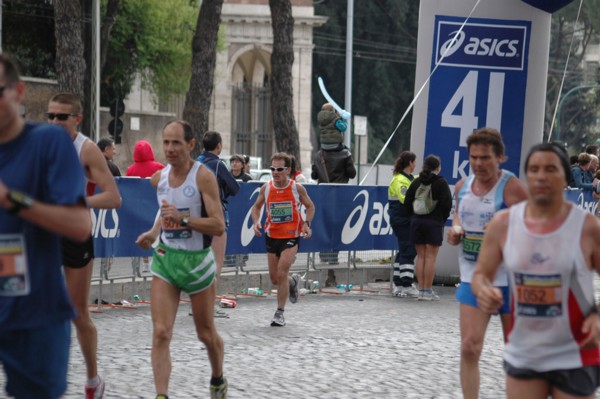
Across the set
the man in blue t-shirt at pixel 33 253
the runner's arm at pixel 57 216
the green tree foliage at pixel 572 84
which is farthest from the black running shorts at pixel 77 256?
the green tree foliage at pixel 572 84

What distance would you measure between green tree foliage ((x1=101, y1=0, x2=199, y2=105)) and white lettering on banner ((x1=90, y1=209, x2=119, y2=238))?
91.7ft

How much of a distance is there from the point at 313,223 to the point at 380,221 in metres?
1.44

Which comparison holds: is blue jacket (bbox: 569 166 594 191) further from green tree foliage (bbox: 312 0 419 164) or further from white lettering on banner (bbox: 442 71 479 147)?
green tree foliage (bbox: 312 0 419 164)

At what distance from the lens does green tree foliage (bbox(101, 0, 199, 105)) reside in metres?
43.6

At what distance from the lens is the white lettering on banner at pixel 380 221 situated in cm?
1866

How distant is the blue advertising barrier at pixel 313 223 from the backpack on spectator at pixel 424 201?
1.38 metres

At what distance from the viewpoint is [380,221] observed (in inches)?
739

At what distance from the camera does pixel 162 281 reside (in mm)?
8555

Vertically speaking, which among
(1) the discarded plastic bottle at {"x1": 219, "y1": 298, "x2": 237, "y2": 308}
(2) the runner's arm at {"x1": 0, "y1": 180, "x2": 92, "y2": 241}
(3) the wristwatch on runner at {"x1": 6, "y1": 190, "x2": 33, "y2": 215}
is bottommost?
(1) the discarded plastic bottle at {"x1": 219, "y1": 298, "x2": 237, "y2": 308}

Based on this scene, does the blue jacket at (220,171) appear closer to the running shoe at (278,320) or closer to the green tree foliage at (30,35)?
the running shoe at (278,320)

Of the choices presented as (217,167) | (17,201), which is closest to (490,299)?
(17,201)

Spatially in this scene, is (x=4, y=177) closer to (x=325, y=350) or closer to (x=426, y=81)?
(x=325, y=350)

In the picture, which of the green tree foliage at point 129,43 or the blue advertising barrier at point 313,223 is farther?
the green tree foliage at point 129,43

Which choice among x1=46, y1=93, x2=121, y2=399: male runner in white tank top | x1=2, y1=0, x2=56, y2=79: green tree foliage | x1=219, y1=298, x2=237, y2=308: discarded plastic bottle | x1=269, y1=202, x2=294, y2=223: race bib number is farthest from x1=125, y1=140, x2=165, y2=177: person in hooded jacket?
x1=2, y1=0, x2=56, y2=79: green tree foliage
